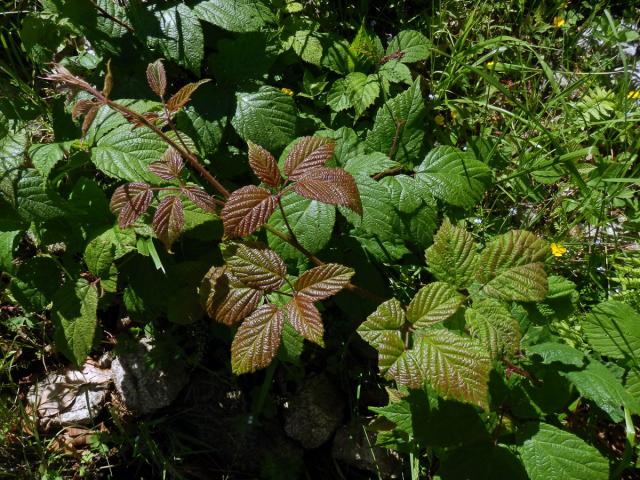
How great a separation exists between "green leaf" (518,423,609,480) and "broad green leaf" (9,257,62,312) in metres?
1.61

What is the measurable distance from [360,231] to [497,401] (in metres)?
0.72

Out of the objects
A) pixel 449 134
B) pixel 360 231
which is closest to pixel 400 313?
pixel 360 231

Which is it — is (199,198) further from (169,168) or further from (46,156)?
(46,156)

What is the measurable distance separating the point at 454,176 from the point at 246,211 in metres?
0.85

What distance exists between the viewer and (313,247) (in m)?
1.62

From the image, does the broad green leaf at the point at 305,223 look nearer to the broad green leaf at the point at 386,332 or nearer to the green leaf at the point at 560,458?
the broad green leaf at the point at 386,332

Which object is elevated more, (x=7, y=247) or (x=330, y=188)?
(x=330, y=188)

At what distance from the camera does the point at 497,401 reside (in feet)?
4.79

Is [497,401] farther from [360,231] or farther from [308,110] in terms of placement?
[308,110]

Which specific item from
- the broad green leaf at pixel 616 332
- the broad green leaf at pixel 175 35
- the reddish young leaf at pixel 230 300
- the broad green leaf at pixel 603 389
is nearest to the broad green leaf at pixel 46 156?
the broad green leaf at pixel 175 35

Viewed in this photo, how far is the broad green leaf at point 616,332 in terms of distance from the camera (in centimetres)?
167

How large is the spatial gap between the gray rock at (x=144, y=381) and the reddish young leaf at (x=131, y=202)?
1034 millimetres

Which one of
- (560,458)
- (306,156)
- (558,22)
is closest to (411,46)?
(558,22)

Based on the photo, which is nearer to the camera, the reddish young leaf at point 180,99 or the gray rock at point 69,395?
the reddish young leaf at point 180,99
